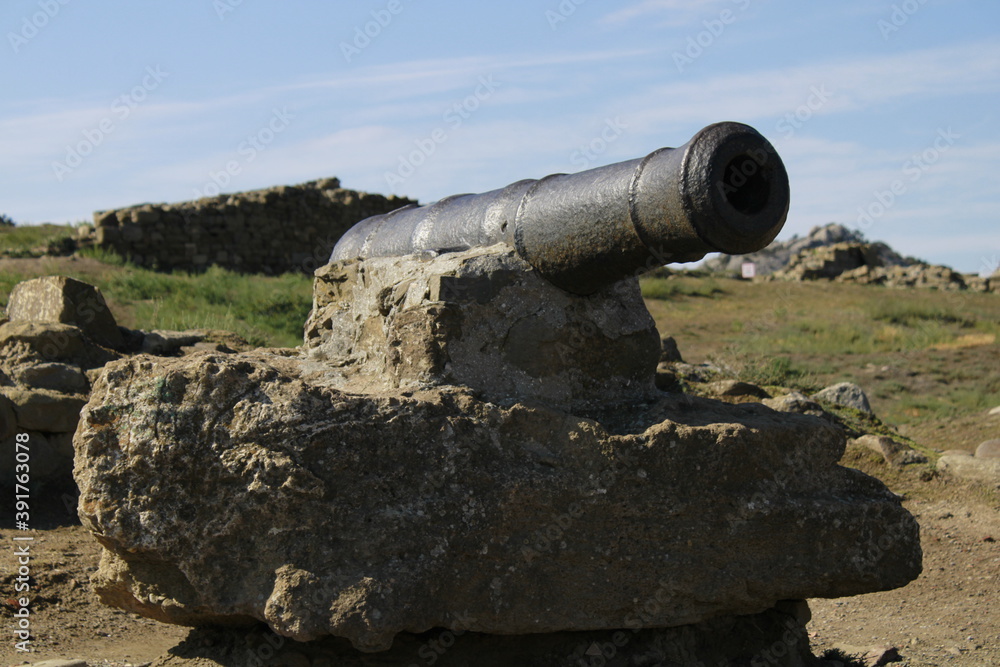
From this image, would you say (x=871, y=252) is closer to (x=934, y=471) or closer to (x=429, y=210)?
(x=934, y=471)

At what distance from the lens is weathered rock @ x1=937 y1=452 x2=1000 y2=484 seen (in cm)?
729

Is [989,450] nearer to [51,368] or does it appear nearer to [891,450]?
[891,450]

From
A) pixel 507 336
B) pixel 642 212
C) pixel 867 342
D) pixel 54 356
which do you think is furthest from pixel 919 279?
pixel 642 212

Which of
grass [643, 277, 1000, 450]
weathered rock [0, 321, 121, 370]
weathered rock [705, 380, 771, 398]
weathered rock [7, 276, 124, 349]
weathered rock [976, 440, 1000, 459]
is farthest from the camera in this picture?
grass [643, 277, 1000, 450]

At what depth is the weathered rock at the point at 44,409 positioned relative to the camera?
6219 millimetres

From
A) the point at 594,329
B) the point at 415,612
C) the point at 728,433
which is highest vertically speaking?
the point at 594,329

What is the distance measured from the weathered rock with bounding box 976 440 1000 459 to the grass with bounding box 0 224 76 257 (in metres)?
11.7

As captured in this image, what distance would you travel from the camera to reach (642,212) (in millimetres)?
3410

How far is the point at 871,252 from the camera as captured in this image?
88.8ft

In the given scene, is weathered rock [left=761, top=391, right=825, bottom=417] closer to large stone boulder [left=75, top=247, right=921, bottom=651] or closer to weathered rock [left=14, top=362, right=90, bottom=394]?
large stone boulder [left=75, top=247, right=921, bottom=651]

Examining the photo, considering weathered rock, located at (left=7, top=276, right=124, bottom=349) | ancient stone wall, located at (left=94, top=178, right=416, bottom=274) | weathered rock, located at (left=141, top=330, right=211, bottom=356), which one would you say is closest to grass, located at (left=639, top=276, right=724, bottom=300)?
ancient stone wall, located at (left=94, top=178, right=416, bottom=274)

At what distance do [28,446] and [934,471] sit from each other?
630 centimetres

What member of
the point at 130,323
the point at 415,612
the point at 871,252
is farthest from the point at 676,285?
the point at 415,612

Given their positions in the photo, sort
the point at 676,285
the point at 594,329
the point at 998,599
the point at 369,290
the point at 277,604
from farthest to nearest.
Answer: the point at 676,285
the point at 998,599
the point at 369,290
the point at 594,329
the point at 277,604
